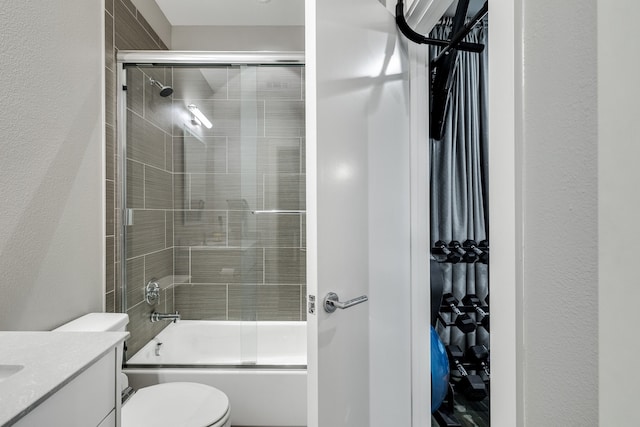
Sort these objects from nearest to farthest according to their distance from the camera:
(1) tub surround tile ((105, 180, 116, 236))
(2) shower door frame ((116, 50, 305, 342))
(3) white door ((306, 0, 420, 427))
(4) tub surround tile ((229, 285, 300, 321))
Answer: (3) white door ((306, 0, 420, 427)) < (1) tub surround tile ((105, 180, 116, 236)) < (2) shower door frame ((116, 50, 305, 342)) < (4) tub surround tile ((229, 285, 300, 321))

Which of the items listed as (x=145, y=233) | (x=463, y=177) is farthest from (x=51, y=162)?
(x=463, y=177)

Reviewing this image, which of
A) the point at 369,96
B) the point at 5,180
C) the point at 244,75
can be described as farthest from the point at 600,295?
the point at 244,75

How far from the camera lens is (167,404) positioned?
4.33ft

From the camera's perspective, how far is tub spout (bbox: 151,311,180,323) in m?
1.89

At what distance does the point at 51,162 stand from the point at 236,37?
1.71 metres

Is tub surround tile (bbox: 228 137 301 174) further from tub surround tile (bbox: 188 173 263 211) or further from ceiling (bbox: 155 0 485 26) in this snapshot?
ceiling (bbox: 155 0 485 26)

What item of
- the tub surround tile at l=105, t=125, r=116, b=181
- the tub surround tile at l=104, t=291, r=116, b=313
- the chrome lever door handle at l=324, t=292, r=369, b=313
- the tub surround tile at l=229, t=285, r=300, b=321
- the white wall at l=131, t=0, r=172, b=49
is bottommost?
the tub surround tile at l=229, t=285, r=300, b=321

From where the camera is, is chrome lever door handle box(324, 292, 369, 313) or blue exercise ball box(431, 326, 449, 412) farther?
blue exercise ball box(431, 326, 449, 412)

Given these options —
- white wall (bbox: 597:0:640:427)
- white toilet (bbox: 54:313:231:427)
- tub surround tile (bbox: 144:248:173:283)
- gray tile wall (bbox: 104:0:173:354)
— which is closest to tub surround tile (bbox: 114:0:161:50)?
gray tile wall (bbox: 104:0:173:354)

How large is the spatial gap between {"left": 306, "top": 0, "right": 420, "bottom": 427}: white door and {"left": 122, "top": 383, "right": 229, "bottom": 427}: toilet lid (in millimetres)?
565

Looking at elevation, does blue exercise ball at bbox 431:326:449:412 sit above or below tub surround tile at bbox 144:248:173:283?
below

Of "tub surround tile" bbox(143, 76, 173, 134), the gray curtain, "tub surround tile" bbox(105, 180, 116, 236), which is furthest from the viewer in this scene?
the gray curtain

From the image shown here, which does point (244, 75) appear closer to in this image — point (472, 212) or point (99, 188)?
point (99, 188)

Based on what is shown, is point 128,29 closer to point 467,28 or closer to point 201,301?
point 201,301
